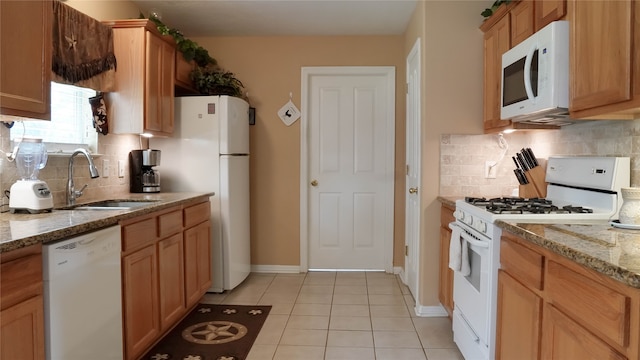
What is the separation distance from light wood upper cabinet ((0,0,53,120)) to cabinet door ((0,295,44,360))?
33.4 inches

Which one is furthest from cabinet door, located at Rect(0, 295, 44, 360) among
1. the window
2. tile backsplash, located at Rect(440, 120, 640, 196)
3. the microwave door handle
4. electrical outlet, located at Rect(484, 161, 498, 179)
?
electrical outlet, located at Rect(484, 161, 498, 179)

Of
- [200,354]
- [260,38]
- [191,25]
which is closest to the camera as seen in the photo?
[200,354]

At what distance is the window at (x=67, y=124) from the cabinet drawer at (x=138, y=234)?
2.56 feet

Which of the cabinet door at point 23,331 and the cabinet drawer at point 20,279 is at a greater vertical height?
the cabinet drawer at point 20,279

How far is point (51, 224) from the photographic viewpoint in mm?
1706

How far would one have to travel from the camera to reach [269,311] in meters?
3.21

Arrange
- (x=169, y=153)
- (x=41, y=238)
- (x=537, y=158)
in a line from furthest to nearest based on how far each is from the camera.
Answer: (x=169, y=153) → (x=537, y=158) → (x=41, y=238)

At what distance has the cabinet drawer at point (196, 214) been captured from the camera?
2.94 metres

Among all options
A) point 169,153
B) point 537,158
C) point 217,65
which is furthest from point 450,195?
point 217,65

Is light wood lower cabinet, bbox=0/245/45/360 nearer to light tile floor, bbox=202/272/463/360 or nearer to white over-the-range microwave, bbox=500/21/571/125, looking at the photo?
light tile floor, bbox=202/272/463/360

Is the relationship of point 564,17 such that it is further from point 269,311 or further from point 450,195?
point 269,311

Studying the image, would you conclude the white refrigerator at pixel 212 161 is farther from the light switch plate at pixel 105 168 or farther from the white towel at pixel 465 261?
the white towel at pixel 465 261

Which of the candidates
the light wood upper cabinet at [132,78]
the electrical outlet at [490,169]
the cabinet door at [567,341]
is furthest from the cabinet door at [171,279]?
the electrical outlet at [490,169]

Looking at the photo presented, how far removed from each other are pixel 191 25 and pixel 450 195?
2808mm
